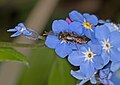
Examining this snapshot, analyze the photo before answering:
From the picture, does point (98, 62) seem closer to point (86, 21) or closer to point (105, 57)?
point (105, 57)

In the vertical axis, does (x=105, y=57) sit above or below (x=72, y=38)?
below

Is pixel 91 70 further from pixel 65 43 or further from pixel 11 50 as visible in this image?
pixel 11 50

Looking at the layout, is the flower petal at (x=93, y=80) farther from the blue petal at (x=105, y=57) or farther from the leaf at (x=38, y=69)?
the leaf at (x=38, y=69)

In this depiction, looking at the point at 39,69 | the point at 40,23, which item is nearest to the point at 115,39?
the point at 39,69

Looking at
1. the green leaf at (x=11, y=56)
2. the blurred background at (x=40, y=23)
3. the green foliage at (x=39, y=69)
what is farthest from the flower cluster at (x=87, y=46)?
the green foliage at (x=39, y=69)

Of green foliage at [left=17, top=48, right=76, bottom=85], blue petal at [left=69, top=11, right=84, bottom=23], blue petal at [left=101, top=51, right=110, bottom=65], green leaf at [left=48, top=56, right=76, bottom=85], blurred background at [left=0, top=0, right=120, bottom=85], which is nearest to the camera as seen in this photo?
blue petal at [left=101, top=51, right=110, bottom=65]

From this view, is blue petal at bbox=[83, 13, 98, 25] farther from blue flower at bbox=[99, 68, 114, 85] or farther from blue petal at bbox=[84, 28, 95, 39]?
blue flower at bbox=[99, 68, 114, 85]

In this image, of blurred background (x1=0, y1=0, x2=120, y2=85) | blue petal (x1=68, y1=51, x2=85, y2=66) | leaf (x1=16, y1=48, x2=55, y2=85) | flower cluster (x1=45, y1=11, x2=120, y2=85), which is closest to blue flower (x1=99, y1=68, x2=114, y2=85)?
flower cluster (x1=45, y1=11, x2=120, y2=85)
